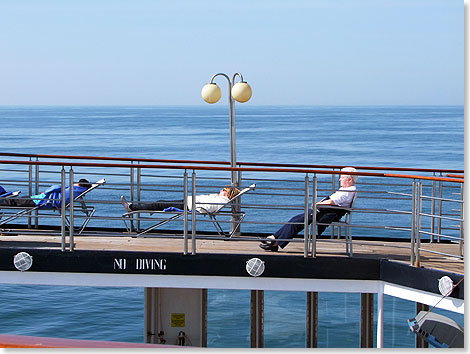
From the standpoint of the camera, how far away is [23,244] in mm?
7551

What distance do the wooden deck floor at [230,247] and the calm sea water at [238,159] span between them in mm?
620

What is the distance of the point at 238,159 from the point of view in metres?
47.4

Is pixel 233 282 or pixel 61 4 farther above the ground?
pixel 61 4

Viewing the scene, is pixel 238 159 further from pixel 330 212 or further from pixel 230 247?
pixel 330 212

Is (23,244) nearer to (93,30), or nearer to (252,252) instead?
(252,252)

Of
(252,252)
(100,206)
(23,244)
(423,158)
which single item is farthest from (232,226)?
(423,158)

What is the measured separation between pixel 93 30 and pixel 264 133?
21597 mm

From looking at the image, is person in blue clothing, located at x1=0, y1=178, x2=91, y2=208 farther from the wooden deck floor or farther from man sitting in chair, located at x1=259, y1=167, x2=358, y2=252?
man sitting in chair, located at x1=259, y1=167, x2=358, y2=252

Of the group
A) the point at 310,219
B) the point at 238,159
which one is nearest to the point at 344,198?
the point at 310,219

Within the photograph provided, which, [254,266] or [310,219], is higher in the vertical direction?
[310,219]

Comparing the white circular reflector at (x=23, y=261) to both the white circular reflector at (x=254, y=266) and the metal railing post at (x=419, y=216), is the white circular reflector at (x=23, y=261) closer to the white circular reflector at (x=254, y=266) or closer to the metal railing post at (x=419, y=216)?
the white circular reflector at (x=254, y=266)

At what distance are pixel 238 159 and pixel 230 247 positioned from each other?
131ft

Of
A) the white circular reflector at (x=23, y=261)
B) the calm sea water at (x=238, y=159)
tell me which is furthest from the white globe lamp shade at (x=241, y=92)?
the white circular reflector at (x=23, y=261)

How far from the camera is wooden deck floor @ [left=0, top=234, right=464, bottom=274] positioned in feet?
23.6
